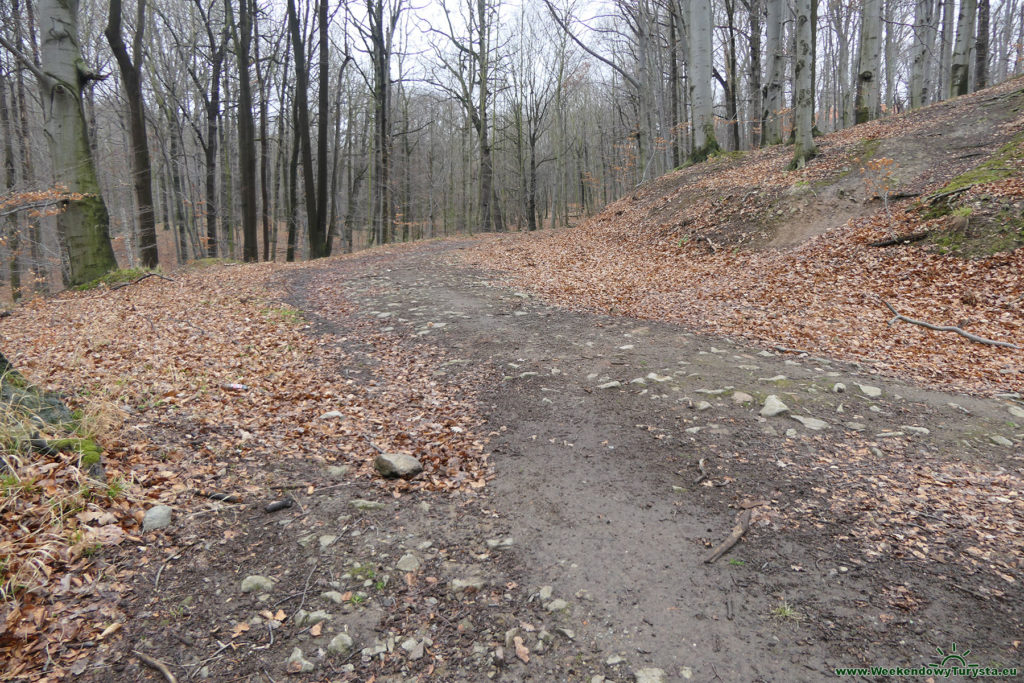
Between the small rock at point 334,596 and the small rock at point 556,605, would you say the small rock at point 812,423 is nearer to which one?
the small rock at point 556,605

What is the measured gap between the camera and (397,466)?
4.02 metres

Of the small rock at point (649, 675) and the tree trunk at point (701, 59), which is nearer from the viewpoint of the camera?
the small rock at point (649, 675)

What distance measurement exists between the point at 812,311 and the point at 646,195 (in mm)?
10787

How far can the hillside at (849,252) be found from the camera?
22.2 feet

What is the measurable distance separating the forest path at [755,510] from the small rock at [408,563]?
42cm

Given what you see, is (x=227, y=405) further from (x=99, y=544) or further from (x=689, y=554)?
(x=689, y=554)

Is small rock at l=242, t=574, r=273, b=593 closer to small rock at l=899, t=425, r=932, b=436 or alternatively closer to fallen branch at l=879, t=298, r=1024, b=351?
small rock at l=899, t=425, r=932, b=436

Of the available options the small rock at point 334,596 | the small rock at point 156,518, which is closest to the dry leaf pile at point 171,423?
the small rock at point 156,518

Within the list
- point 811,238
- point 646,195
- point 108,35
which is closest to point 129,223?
point 108,35

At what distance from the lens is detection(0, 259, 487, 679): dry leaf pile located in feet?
8.48

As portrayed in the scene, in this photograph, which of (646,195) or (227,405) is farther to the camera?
(646,195)

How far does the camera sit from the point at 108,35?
12805 mm

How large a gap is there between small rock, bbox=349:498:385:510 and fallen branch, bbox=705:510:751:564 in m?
2.13

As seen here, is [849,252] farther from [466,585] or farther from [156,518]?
[156,518]
